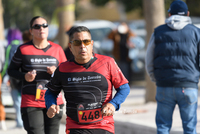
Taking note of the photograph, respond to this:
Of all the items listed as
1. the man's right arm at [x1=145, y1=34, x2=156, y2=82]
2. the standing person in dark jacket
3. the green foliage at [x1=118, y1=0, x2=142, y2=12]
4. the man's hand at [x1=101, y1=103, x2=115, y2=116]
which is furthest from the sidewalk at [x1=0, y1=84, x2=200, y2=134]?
the green foliage at [x1=118, y1=0, x2=142, y2=12]

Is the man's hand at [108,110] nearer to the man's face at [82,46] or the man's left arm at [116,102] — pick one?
the man's left arm at [116,102]

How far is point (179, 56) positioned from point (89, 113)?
169 cm

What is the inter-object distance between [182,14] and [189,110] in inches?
47.4

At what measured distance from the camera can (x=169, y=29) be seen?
4.89 meters

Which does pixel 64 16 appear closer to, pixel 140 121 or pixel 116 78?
pixel 140 121

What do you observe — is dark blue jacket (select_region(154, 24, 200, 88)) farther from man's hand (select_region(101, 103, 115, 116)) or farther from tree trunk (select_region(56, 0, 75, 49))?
tree trunk (select_region(56, 0, 75, 49))

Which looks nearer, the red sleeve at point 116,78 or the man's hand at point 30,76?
the red sleeve at point 116,78

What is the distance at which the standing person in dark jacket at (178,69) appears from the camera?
4.76 meters

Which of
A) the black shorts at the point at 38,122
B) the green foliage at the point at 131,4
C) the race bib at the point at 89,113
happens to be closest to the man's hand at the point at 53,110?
the race bib at the point at 89,113

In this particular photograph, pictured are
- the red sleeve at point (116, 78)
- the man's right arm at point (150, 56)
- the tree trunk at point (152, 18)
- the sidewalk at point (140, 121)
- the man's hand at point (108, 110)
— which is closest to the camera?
the man's hand at point (108, 110)

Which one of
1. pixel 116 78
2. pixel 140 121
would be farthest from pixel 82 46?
pixel 140 121

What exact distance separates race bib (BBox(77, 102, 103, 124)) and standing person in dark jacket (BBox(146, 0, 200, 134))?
1511mm

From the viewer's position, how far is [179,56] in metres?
4.77

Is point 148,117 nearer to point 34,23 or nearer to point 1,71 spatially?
point 1,71
